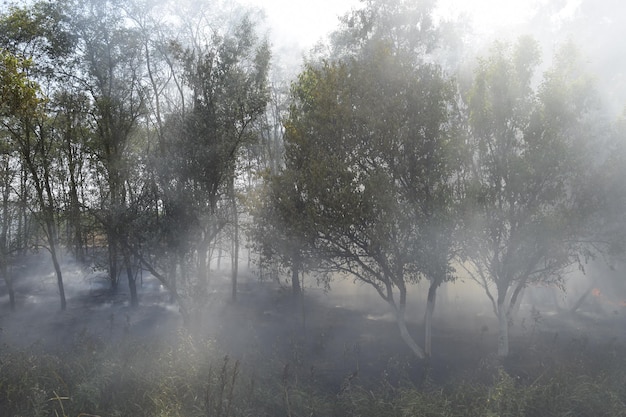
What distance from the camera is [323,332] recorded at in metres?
21.7

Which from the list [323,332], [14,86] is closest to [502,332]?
[323,332]

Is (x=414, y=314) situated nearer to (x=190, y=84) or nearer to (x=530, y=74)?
(x=530, y=74)

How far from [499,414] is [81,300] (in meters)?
26.6

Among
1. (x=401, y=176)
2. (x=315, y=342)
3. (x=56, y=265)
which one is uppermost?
(x=401, y=176)

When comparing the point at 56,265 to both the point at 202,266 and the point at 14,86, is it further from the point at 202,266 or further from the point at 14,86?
the point at 14,86

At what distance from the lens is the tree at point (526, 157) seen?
49.2 ft

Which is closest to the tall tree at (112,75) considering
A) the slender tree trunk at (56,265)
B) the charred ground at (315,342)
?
the slender tree trunk at (56,265)

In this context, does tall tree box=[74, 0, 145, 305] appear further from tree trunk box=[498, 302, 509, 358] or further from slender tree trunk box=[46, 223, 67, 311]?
tree trunk box=[498, 302, 509, 358]

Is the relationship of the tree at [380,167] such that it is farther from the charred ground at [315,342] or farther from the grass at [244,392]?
the grass at [244,392]

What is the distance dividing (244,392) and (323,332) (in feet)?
28.4

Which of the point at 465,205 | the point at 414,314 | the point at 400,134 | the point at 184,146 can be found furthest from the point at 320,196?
the point at 414,314

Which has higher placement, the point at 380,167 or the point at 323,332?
the point at 380,167

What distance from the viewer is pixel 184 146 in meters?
19.1

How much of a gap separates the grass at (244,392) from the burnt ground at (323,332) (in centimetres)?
74
